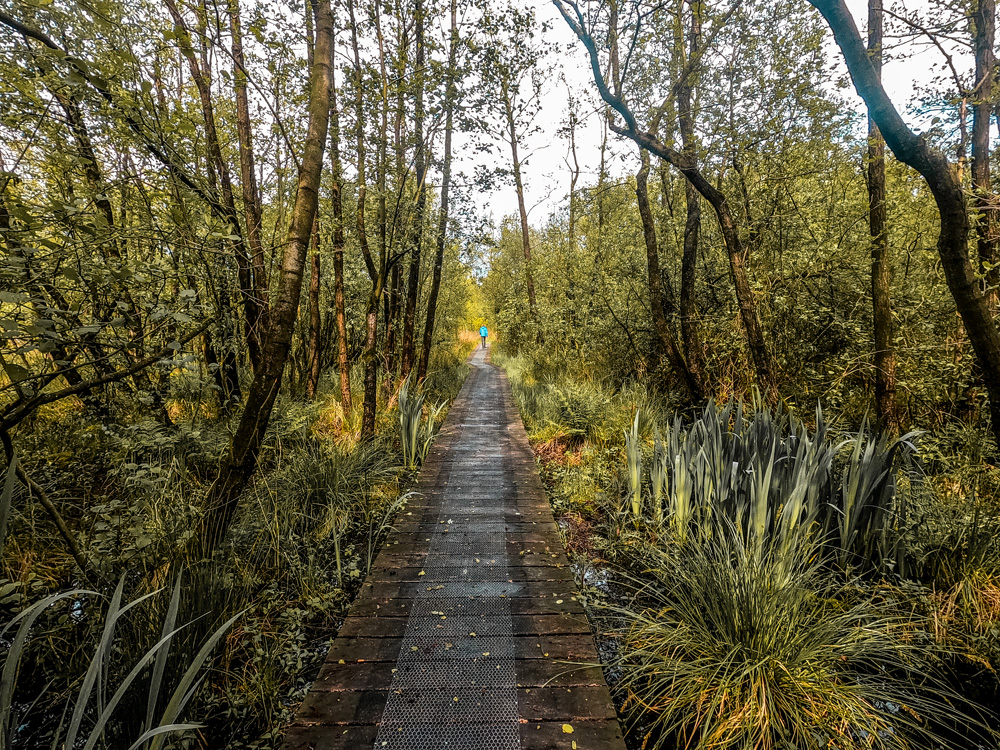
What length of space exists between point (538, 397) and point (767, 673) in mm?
5732

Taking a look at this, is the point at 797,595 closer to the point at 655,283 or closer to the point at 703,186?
the point at 703,186

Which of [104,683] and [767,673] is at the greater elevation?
[104,683]

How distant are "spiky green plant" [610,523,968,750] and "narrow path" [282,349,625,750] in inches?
11.2

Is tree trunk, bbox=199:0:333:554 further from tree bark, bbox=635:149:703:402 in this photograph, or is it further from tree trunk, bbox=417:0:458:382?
tree bark, bbox=635:149:703:402

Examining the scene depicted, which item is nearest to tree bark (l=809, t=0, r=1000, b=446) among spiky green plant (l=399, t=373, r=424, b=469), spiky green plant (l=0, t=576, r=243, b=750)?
spiky green plant (l=0, t=576, r=243, b=750)

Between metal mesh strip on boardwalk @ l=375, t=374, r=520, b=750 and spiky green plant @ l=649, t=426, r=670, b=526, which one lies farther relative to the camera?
spiky green plant @ l=649, t=426, r=670, b=526

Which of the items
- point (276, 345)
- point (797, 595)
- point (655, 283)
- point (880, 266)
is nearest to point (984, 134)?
point (880, 266)

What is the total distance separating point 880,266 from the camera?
3.74 m

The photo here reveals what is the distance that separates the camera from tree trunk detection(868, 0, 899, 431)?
3627 mm

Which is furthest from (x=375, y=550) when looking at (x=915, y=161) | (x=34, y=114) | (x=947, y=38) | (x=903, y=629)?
(x=947, y=38)

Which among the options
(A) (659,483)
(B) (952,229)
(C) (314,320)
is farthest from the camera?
(C) (314,320)

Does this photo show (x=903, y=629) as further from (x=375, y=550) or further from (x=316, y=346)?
(x=316, y=346)

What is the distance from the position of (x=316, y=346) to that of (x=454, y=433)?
7.57 feet

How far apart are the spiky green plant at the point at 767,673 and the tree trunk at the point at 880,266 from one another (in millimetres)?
2632
